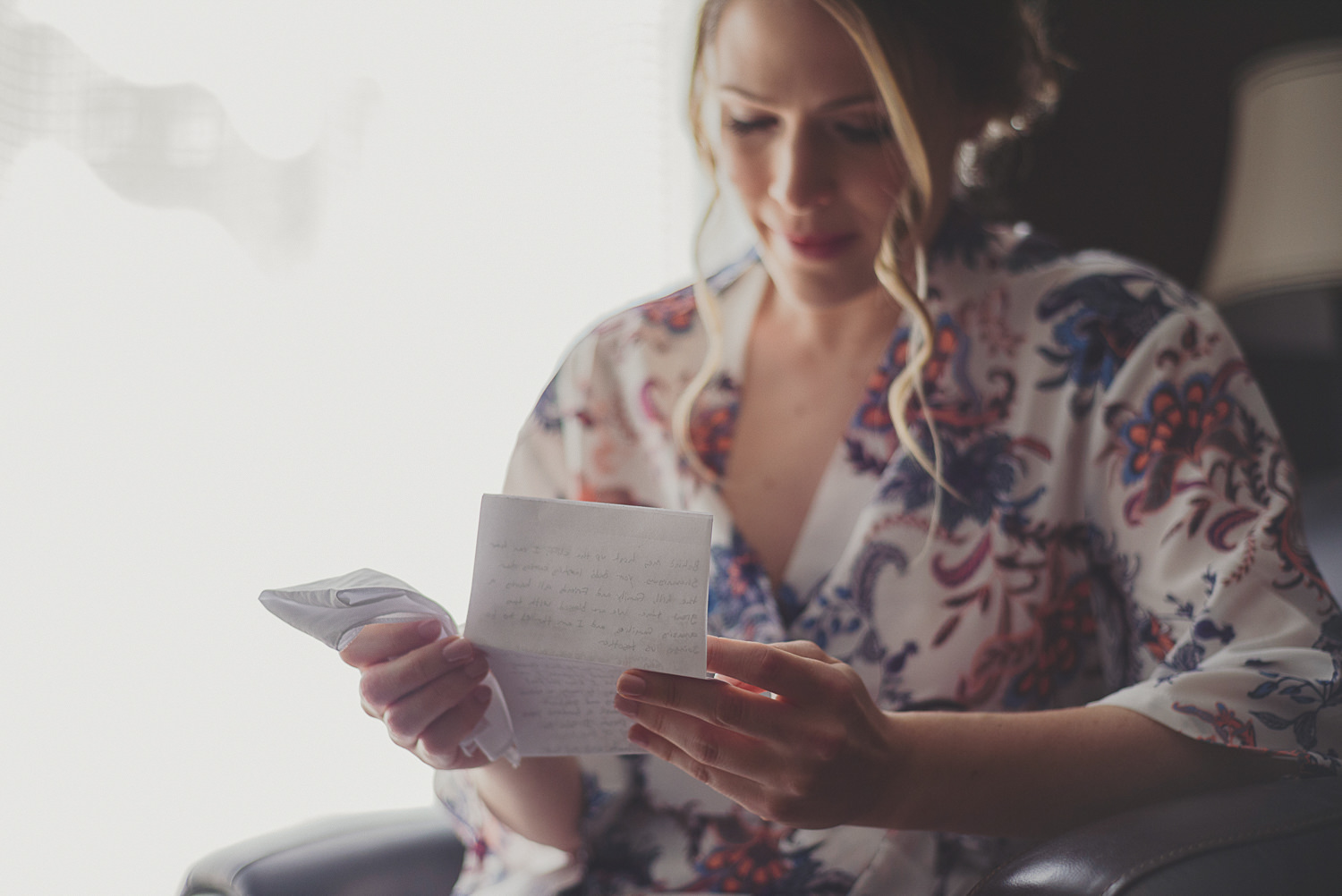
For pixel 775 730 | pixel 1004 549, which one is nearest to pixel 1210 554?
pixel 1004 549

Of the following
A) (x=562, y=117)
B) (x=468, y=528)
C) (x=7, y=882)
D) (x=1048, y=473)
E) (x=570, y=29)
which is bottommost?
(x=7, y=882)

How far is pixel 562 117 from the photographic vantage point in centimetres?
144

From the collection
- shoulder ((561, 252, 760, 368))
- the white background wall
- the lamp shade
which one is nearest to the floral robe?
shoulder ((561, 252, 760, 368))

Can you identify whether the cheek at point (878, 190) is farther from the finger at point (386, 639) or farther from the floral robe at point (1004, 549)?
the finger at point (386, 639)

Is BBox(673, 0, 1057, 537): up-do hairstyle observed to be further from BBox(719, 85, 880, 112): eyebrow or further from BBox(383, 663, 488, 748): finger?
BBox(383, 663, 488, 748): finger

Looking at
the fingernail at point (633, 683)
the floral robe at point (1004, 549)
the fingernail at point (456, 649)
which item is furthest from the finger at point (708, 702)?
the floral robe at point (1004, 549)

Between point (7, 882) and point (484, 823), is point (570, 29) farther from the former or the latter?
point (7, 882)

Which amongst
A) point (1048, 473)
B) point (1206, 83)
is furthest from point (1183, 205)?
point (1048, 473)

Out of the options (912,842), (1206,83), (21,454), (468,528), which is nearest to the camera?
(912,842)

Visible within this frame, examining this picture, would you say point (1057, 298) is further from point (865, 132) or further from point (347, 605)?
point (347, 605)

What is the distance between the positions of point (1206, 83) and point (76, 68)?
5.53 feet

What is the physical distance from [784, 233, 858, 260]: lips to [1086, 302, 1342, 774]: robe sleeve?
0.27 m

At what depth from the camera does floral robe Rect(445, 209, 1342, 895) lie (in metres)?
0.76

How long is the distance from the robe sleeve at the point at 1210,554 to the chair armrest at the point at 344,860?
60 cm
